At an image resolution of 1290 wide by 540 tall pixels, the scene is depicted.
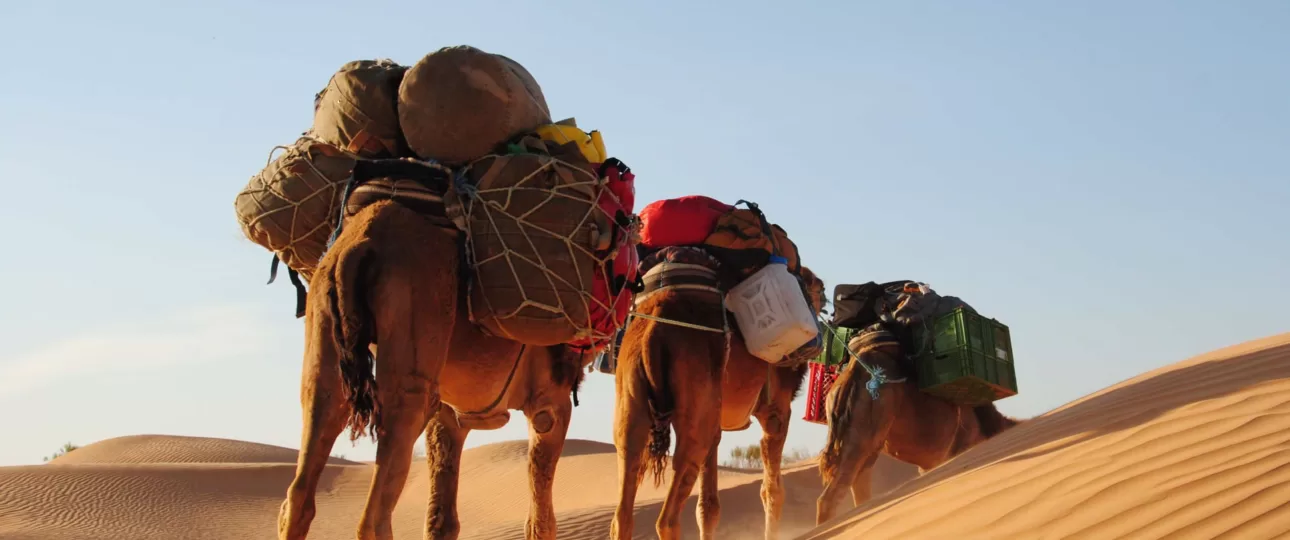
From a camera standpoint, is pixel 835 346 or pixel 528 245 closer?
pixel 528 245

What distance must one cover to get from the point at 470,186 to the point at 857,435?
6188 millimetres

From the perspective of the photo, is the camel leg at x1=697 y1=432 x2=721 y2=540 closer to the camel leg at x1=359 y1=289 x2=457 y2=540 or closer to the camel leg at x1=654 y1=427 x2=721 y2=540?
the camel leg at x1=654 y1=427 x2=721 y2=540

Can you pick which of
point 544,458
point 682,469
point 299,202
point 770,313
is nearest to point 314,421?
point 299,202

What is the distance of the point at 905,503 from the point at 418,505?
20.9 meters

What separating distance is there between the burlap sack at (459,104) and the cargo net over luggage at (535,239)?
144 mm

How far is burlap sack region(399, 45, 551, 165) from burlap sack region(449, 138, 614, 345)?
0.16 meters

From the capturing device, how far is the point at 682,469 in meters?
8.61

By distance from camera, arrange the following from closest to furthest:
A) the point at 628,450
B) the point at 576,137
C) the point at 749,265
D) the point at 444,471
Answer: the point at 576,137, the point at 444,471, the point at 628,450, the point at 749,265

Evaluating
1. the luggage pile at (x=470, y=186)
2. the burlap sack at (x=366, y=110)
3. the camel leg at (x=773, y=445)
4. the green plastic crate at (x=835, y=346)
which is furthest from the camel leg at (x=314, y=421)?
the green plastic crate at (x=835, y=346)

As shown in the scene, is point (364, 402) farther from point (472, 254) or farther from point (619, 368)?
point (619, 368)

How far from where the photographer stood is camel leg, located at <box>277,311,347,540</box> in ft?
18.8

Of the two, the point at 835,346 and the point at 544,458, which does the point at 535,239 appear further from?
the point at 835,346

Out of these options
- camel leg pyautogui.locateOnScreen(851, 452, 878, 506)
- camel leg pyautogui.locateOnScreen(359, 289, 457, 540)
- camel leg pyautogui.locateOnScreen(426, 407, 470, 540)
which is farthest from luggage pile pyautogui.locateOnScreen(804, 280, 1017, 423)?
camel leg pyautogui.locateOnScreen(359, 289, 457, 540)

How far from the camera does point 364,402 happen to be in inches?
229
